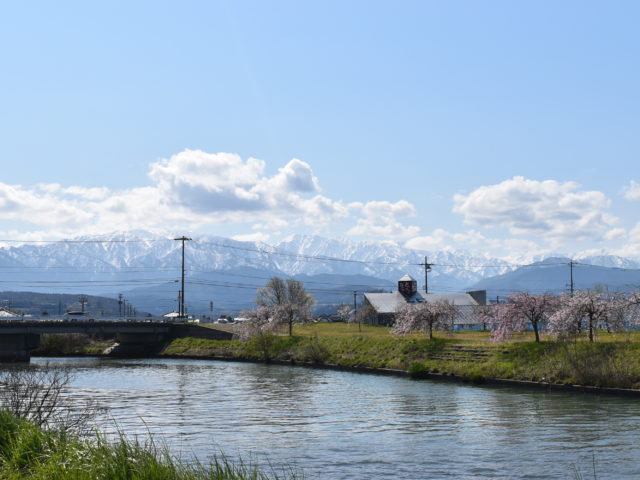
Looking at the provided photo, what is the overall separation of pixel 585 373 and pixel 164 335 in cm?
9330

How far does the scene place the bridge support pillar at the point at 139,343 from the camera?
133000 millimetres

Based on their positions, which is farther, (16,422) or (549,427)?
(549,427)

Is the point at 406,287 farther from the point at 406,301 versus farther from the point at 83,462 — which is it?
the point at 83,462

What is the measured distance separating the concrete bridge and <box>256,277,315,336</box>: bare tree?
35.9 ft

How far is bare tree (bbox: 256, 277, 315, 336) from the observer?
11806 cm

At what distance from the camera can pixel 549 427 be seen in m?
39.1

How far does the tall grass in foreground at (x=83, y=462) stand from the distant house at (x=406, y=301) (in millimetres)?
138099

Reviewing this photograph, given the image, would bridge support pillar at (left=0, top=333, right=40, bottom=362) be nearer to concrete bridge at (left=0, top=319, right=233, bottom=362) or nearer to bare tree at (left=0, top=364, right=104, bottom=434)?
concrete bridge at (left=0, top=319, right=233, bottom=362)

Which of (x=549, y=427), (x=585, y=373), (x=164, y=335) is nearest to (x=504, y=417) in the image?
(x=549, y=427)

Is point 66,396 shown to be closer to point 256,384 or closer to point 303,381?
point 256,384

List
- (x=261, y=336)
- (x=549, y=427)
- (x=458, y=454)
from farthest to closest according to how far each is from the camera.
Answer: (x=261, y=336), (x=549, y=427), (x=458, y=454)

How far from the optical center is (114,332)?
128 meters

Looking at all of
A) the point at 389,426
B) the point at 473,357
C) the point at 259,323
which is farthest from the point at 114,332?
the point at 389,426

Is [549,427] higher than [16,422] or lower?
lower
